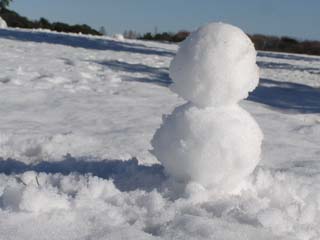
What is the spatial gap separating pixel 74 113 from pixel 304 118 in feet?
7.26

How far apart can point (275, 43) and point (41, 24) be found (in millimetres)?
9687

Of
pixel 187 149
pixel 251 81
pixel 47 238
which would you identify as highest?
pixel 251 81

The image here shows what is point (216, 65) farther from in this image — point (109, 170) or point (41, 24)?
point (41, 24)

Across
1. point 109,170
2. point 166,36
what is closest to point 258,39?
point 166,36

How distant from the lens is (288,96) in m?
6.76

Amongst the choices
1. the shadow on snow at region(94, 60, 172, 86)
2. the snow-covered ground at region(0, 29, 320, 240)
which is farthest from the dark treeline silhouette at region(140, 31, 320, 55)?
the snow-covered ground at region(0, 29, 320, 240)

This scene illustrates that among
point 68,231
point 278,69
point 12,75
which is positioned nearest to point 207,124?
point 68,231

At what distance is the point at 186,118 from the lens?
95.7 inches

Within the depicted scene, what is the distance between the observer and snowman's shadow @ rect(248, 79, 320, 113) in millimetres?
5991

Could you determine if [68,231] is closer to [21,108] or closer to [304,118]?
[21,108]

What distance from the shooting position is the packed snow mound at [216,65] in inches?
93.0

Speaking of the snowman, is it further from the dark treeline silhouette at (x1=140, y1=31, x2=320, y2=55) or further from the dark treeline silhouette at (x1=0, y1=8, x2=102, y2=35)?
the dark treeline silhouette at (x1=0, y1=8, x2=102, y2=35)

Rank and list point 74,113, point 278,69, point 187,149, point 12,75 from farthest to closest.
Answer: point 278,69, point 12,75, point 74,113, point 187,149

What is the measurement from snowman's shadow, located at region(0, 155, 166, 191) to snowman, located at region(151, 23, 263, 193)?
201mm
